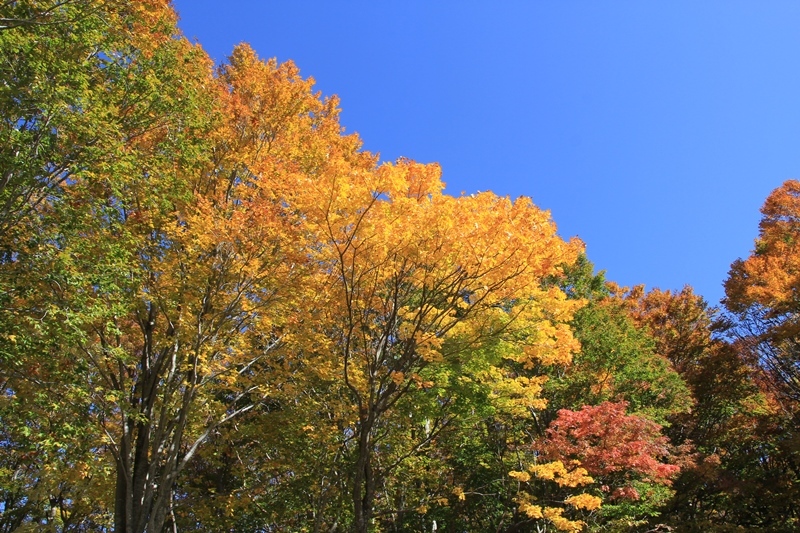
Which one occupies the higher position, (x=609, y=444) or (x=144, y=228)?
(x=144, y=228)

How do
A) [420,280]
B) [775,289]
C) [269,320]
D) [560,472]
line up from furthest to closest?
[775,289]
[560,472]
[269,320]
[420,280]

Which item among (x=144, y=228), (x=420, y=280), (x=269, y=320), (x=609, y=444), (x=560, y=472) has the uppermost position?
(x=144, y=228)

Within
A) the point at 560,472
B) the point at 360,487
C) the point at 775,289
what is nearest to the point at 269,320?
the point at 360,487

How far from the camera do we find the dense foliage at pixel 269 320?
21.7 ft

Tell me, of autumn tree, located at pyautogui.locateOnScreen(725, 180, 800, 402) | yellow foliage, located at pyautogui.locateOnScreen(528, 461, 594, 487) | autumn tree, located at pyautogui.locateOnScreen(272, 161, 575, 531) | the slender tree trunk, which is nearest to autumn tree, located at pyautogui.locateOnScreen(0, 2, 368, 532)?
autumn tree, located at pyautogui.locateOnScreen(272, 161, 575, 531)

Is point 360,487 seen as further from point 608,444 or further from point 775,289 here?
point 775,289

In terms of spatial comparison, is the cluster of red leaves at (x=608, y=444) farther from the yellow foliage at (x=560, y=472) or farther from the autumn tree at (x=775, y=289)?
the autumn tree at (x=775, y=289)

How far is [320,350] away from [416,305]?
5.61ft

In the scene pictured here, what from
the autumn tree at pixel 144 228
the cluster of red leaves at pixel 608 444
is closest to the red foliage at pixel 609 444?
the cluster of red leaves at pixel 608 444

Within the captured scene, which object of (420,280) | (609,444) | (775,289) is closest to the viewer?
(420,280)

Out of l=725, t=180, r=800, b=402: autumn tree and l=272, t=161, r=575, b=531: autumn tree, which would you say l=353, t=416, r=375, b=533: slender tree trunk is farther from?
l=725, t=180, r=800, b=402: autumn tree

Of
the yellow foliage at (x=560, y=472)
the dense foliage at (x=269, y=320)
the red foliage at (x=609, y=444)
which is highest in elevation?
the dense foliage at (x=269, y=320)

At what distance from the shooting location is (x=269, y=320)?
28.6 ft

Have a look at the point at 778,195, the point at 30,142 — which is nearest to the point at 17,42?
the point at 30,142
